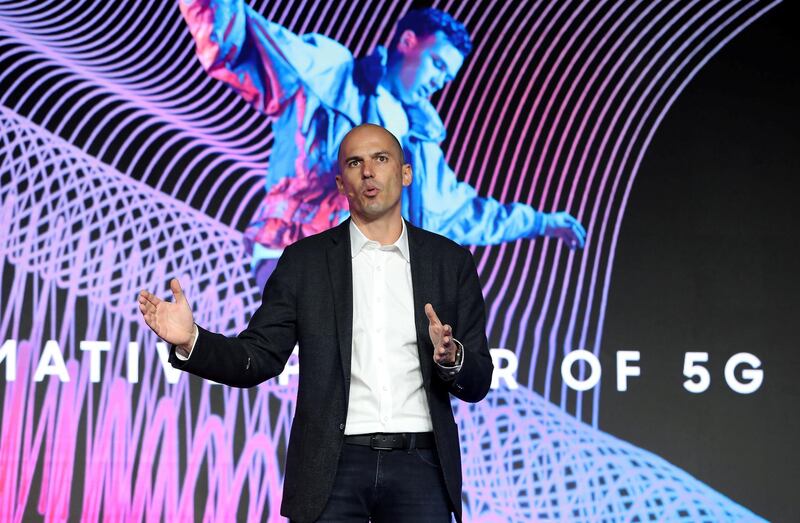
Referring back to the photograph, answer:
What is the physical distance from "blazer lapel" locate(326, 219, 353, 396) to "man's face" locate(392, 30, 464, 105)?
2.09m

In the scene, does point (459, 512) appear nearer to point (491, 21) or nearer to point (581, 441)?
point (581, 441)

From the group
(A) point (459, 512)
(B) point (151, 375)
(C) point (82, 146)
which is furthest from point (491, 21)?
(A) point (459, 512)

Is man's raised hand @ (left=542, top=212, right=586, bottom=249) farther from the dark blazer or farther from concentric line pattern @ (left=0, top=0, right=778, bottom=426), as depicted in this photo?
the dark blazer

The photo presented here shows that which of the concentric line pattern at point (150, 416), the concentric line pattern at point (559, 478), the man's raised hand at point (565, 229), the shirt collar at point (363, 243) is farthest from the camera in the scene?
the man's raised hand at point (565, 229)

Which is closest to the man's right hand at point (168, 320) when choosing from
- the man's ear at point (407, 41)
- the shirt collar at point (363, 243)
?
the shirt collar at point (363, 243)

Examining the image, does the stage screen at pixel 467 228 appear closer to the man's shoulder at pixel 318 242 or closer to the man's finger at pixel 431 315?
the man's shoulder at pixel 318 242

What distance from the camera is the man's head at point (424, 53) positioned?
444 centimetres

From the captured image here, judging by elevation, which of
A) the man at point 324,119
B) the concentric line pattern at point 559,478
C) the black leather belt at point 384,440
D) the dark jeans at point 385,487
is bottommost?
the concentric line pattern at point 559,478

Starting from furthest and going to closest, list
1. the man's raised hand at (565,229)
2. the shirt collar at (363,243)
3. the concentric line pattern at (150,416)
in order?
the man's raised hand at (565,229), the concentric line pattern at (150,416), the shirt collar at (363,243)

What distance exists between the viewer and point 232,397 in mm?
4246

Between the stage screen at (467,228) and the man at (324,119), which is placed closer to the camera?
the stage screen at (467,228)

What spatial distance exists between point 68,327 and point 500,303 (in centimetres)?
190

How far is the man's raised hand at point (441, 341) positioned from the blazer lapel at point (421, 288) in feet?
0.46

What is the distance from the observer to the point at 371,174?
2361 mm
